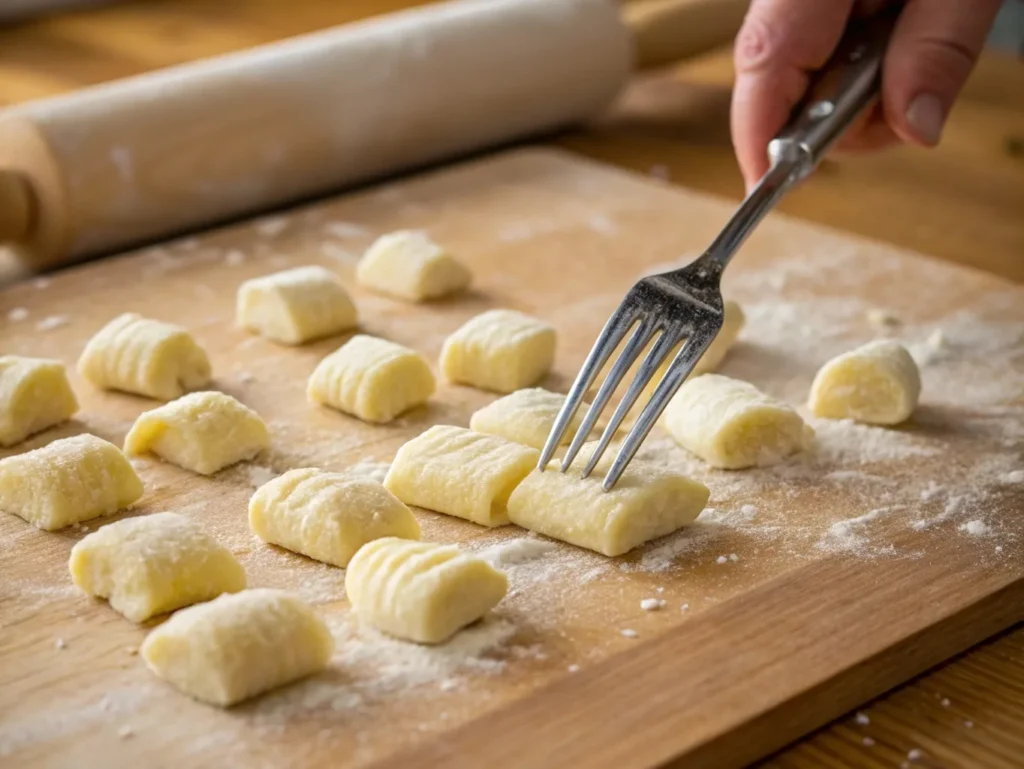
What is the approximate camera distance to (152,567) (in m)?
1.95

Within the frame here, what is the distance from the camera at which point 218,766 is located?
1.67 metres

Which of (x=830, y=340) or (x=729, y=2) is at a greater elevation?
(x=729, y=2)

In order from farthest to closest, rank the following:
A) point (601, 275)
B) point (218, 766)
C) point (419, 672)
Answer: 1. point (601, 275)
2. point (419, 672)
3. point (218, 766)

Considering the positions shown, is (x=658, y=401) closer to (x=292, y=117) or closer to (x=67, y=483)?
(x=67, y=483)

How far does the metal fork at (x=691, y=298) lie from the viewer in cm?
224

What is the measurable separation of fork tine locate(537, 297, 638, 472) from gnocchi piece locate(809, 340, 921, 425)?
0.46 m

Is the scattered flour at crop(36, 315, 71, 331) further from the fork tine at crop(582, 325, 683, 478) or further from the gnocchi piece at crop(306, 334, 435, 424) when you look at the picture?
the fork tine at crop(582, 325, 683, 478)

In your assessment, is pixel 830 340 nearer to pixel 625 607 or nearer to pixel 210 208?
pixel 625 607

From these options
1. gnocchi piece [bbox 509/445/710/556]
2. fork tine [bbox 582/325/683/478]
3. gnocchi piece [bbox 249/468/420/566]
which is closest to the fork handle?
fork tine [bbox 582/325/683/478]

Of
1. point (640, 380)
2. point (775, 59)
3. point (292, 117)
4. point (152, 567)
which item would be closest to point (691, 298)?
point (640, 380)

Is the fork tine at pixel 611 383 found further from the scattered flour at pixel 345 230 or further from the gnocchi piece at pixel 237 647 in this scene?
the scattered flour at pixel 345 230

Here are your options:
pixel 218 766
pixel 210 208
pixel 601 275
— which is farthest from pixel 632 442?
pixel 210 208

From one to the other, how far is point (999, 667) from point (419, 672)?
80 centimetres

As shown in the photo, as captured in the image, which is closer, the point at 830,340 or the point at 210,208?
the point at 830,340
